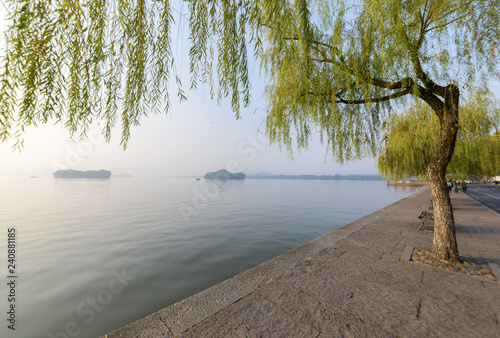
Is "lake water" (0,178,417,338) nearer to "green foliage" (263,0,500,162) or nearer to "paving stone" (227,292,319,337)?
"paving stone" (227,292,319,337)

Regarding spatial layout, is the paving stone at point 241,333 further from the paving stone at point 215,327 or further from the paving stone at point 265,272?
the paving stone at point 265,272

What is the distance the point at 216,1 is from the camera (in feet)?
6.79

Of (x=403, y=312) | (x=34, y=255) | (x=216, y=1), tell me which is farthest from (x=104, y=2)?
(x=34, y=255)

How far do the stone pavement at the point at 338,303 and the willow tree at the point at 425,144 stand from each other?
259 inches

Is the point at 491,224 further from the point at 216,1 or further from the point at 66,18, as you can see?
the point at 66,18

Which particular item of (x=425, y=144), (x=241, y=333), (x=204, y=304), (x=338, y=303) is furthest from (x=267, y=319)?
(x=425, y=144)

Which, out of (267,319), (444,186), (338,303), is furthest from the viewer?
(444,186)

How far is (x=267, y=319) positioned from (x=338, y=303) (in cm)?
101

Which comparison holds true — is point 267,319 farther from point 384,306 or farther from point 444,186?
point 444,186

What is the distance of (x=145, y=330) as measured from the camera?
2.17m

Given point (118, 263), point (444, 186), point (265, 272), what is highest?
point (444, 186)

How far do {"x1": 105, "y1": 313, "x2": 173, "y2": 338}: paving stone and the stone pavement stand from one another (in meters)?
0.01

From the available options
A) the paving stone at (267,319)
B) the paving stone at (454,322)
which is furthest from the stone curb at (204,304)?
the paving stone at (454,322)

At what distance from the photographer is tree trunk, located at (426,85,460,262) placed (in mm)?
4109
